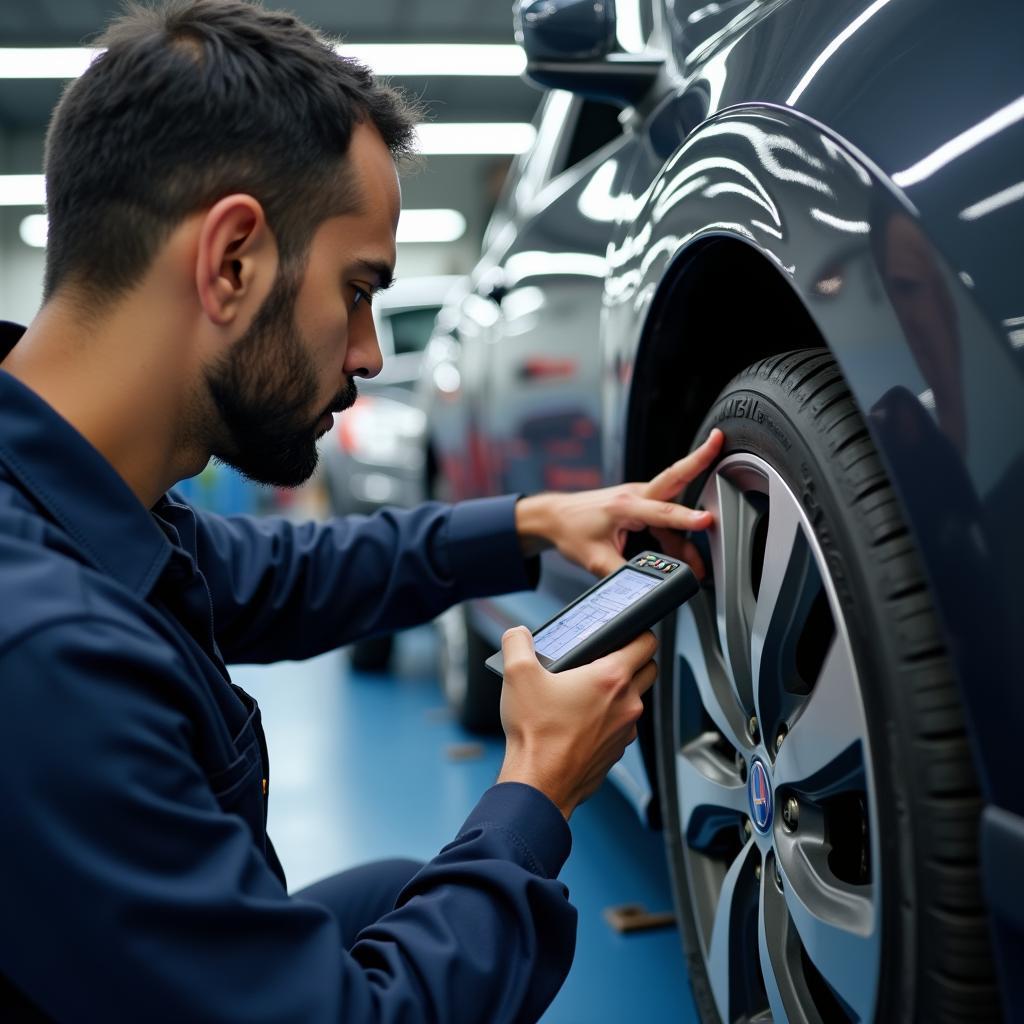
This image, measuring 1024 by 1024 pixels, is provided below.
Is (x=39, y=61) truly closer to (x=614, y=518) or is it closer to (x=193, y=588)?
(x=614, y=518)

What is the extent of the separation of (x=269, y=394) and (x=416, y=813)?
159cm

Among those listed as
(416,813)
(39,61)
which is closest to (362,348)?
(416,813)

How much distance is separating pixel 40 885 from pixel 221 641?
29.9 inches

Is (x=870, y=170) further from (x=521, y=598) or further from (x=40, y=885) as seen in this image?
(x=521, y=598)

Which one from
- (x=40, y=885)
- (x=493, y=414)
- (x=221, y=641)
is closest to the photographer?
(x=40, y=885)

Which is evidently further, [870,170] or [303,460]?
[303,460]

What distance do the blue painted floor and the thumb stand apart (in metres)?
0.76

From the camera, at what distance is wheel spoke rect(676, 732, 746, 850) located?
104 cm

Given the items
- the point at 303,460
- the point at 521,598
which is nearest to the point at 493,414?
the point at 521,598

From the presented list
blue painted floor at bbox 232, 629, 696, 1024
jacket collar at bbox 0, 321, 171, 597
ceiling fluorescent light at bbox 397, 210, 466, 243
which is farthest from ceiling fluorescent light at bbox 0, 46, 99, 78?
jacket collar at bbox 0, 321, 171, 597

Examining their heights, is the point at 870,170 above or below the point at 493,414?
below

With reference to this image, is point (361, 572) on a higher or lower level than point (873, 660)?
higher

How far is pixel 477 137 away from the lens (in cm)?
1175

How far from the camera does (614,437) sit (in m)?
1.27
